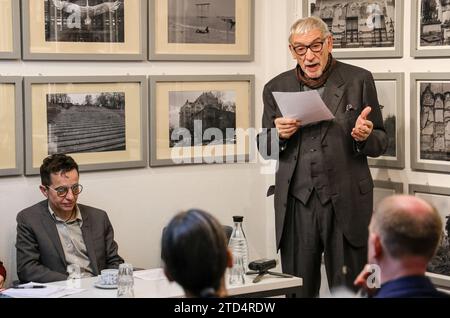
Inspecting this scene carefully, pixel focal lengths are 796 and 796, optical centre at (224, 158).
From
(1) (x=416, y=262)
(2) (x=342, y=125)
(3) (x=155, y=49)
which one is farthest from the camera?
(3) (x=155, y=49)

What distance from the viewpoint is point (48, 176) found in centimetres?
402

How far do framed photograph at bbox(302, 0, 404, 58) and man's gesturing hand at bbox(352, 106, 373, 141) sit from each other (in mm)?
773

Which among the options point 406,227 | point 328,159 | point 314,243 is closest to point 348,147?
point 328,159

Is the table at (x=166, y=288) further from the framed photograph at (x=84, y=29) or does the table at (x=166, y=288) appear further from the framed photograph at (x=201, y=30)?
the framed photograph at (x=201, y=30)

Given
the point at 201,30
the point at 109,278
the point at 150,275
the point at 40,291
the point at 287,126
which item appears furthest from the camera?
the point at 201,30

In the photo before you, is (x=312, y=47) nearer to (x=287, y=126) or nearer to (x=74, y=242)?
(x=287, y=126)

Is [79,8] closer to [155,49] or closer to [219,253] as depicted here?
[155,49]

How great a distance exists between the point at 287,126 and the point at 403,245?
194 cm

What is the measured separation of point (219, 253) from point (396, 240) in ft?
1.43

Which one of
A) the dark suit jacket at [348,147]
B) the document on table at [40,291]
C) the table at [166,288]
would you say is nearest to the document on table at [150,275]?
the table at [166,288]

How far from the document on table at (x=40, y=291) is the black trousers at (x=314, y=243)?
120 centimetres

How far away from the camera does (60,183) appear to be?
A: 4012 millimetres
